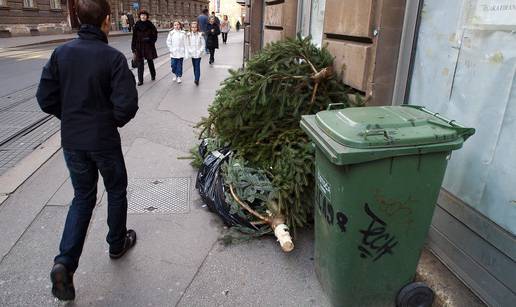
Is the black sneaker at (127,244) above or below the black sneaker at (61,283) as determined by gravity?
below

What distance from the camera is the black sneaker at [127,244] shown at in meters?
3.05

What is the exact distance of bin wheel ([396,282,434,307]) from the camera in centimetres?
250

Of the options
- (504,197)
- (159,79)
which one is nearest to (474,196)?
(504,197)

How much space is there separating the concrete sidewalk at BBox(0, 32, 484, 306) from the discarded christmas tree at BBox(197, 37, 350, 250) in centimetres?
32

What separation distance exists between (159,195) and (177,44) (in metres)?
7.01

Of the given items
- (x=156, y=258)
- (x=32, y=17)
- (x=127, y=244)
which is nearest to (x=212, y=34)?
(x=127, y=244)

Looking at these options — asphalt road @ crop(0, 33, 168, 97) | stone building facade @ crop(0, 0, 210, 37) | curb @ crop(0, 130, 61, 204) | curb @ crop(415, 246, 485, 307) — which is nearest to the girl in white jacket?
asphalt road @ crop(0, 33, 168, 97)

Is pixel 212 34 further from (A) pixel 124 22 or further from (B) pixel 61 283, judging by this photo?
(A) pixel 124 22

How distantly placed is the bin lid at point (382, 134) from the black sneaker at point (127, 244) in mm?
1701

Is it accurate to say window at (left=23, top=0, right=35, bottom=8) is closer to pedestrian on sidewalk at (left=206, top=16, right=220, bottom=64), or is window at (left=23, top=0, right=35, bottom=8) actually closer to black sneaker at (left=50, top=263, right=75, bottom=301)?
pedestrian on sidewalk at (left=206, top=16, right=220, bottom=64)

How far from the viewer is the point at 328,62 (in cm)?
426

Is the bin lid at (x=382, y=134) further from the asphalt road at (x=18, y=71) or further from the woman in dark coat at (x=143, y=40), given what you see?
the asphalt road at (x=18, y=71)

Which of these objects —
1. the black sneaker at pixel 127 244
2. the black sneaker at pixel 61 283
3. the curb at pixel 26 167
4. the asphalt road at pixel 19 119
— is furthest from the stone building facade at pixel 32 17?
the black sneaker at pixel 61 283

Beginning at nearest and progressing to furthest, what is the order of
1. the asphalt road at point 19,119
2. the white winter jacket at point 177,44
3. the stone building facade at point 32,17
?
1. the asphalt road at point 19,119
2. the white winter jacket at point 177,44
3. the stone building facade at point 32,17
